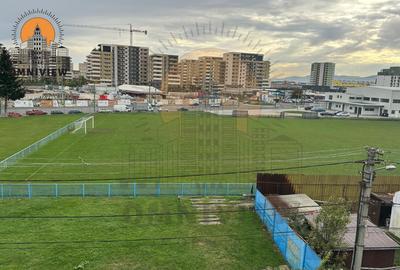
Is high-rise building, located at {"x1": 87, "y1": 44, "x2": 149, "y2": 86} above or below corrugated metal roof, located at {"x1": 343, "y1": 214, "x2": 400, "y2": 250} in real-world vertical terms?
above

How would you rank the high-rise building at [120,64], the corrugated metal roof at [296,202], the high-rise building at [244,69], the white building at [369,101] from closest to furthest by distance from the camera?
the corrugated metal roof at [296,202] < the high-rise building at [244,69] < the white building at [369,101] < the high-rise building at [120,64]

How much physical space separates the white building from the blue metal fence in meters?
61.5

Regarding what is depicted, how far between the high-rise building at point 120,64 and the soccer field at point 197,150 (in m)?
63.0

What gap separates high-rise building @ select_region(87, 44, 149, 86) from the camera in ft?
367

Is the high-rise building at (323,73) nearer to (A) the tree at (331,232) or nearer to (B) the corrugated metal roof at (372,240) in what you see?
(B) the corrugated metal roof at (372,240)

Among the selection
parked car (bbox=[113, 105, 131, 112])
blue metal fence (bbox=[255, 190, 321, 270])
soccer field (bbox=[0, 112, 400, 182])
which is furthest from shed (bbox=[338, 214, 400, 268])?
parked car (bbox=[113, 105, 131, 112])

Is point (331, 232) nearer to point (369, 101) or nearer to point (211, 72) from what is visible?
point (211, 72)

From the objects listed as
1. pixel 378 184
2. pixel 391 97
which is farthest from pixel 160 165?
pixel 391 97

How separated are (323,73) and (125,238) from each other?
184m

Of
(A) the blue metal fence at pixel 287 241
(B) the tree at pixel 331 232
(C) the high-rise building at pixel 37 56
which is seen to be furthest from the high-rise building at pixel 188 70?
(C) the high-rise building at pixel 37 56

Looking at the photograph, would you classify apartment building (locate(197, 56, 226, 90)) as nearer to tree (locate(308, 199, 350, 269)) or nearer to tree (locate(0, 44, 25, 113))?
tree (locate(308, 199, 350, 269))

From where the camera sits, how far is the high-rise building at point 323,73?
180 metres

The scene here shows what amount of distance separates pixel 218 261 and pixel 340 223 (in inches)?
195

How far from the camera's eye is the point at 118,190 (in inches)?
853
